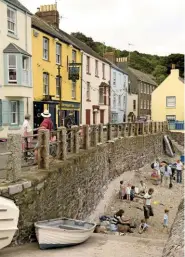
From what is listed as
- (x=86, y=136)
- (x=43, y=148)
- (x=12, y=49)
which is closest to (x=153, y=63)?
(x=12, y=49)

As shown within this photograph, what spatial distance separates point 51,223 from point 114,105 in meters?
28.6

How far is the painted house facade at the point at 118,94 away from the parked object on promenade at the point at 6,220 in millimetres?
29359

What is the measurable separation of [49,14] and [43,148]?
783 inches

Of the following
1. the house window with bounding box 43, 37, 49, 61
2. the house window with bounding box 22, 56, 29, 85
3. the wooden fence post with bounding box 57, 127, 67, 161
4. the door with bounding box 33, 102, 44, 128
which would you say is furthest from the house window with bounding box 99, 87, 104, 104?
the wooden fence post with bounding box 57, 127, 67, 161

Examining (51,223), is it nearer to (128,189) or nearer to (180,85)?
(128,189)

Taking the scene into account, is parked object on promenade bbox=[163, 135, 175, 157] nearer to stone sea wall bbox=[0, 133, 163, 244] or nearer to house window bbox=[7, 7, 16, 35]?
stone sea wall bbox=[0, 133, 163, 244]

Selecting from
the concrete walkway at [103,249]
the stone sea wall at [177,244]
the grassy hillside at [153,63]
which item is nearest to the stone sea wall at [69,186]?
the concrete walkway at [103,249]

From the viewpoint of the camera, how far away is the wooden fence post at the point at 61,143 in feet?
35.4

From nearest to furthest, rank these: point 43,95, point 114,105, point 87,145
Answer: point 87,145 < point 43,95 < point 114,105

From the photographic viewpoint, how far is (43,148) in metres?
9.39

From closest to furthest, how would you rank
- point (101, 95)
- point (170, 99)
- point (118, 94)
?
point (101, 95) → point (118, 94) → point (170, 99)

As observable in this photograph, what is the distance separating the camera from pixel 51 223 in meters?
8.69

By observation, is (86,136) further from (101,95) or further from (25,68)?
(101,95)

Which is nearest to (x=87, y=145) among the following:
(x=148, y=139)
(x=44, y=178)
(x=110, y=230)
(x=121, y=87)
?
(x=110, y=230)
